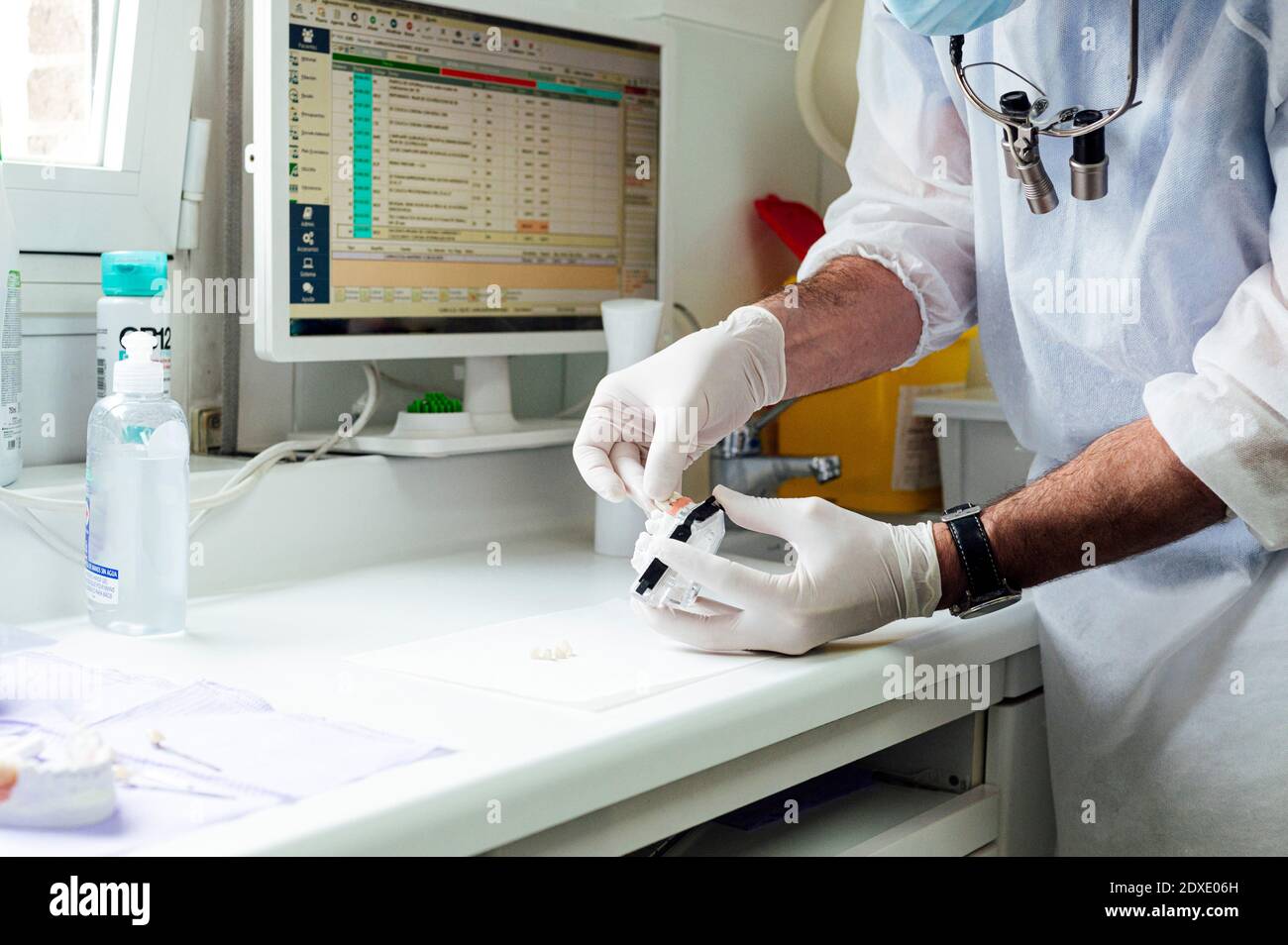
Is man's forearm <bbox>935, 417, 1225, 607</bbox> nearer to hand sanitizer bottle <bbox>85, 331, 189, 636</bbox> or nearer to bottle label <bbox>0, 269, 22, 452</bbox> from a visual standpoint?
hand sanitizer bottle <bbox>85, 331, 189, 636</bbox>

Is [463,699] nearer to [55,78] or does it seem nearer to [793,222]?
[55,78]

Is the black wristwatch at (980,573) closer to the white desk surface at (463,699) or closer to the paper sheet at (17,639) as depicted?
the white desk surface at (463,699)

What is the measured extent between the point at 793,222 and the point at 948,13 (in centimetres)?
80

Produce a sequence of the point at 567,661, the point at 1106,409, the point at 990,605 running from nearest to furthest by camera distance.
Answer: the point at 567,661 → the point at 990,605 → the point at 1106,409

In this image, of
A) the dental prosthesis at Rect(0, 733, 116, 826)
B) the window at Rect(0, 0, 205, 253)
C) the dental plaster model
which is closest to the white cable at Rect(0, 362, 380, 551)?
the window at Rect(0, 0, 205, 253)

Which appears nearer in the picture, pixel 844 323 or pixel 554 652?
pixel 554 652

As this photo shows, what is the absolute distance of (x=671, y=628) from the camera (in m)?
1.07

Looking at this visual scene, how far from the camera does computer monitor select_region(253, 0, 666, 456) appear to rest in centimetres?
133

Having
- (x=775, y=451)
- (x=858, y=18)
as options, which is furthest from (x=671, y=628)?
(x=858, y=18)

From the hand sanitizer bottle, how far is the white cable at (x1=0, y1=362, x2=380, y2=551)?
0.08 metres

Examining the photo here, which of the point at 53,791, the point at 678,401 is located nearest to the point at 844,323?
the point at 678,401

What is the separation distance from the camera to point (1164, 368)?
1.23 meters
